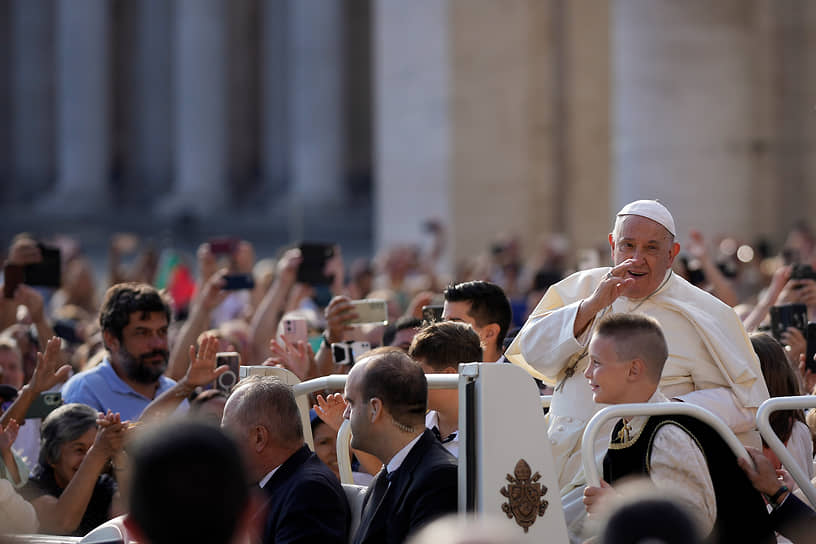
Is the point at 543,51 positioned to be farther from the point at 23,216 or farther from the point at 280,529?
the point at 23,216

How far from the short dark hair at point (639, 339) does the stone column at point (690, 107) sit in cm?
1219

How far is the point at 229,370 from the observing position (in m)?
6.14

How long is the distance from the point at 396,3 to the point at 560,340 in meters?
15.7

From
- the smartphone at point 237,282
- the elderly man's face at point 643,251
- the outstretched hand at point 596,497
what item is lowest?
the outstretched hand at point 596,497

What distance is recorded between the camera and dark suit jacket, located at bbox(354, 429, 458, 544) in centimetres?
404

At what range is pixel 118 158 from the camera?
131 ft

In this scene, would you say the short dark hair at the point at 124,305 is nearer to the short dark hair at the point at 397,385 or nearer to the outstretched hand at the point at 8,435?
the outstretched hand at the point at 8,435

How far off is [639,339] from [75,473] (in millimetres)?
2716

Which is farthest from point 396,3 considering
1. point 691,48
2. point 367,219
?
point 367,219

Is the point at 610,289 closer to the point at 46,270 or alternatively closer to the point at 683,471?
the point at 683,471

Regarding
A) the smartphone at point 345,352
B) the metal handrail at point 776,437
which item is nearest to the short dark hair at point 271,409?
the metal handrail at point 776,437

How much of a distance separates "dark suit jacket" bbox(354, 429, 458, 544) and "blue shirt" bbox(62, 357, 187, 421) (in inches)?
110

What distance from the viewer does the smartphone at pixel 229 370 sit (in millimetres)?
6148

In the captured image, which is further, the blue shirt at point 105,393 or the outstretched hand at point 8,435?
the blue shirt at point 105,393
